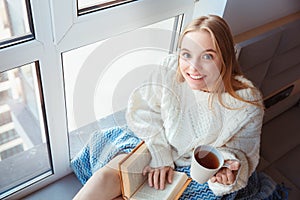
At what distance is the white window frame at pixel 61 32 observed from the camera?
96cm

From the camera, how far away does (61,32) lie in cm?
100

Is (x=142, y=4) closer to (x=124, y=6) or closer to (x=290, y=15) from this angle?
(x=124, y=6)

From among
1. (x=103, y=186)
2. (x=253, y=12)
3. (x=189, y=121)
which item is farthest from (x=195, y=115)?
(x=253, y=12)

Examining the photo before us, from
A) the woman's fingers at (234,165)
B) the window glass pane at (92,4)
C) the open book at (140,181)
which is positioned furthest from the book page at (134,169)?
the window glass pane at (92,4)

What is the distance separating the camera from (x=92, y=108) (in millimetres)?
1091

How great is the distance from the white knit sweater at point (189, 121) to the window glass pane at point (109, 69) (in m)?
0.04

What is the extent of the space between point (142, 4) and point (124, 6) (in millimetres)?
69

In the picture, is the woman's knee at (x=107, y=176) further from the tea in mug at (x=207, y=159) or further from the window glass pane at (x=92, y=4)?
the window glass pane at (x=92, y=4)

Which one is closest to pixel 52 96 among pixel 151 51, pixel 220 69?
pixel 151 51

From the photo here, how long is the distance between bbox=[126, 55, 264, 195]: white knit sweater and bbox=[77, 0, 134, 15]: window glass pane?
224mm

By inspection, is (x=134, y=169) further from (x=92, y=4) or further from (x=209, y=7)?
(x=209, y=7)

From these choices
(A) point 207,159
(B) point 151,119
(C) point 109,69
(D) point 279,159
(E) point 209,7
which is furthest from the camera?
(D) point 279,159

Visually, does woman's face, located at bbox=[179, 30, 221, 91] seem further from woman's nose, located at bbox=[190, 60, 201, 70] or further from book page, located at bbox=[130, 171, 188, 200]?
book page, located at bbox=[130, 171, 188, 200]

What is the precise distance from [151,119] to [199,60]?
27 centimetres
